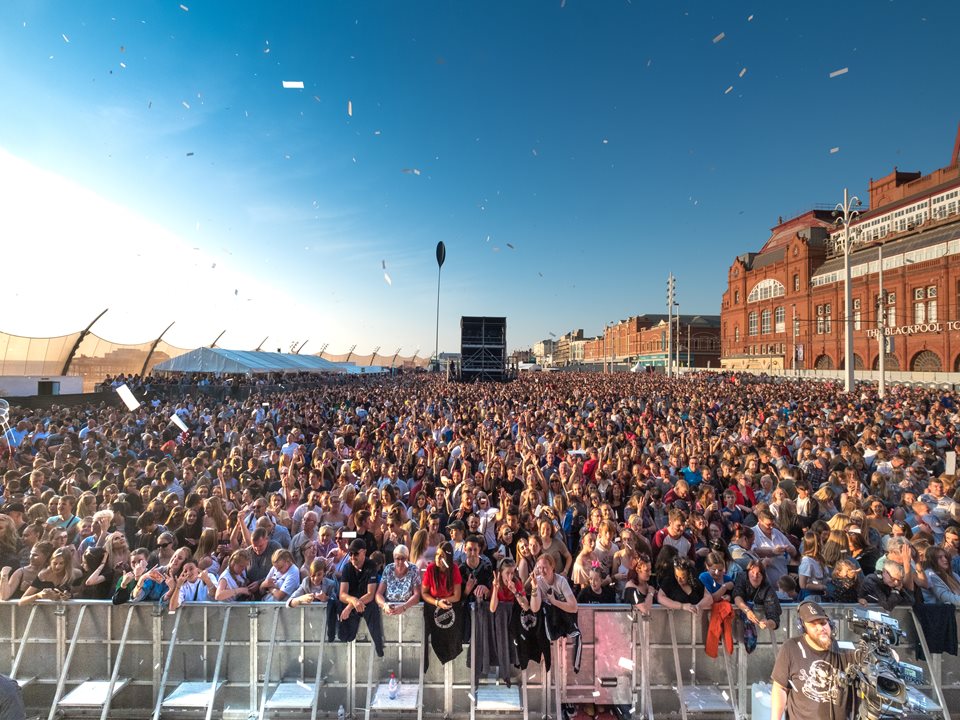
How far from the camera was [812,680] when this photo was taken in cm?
311

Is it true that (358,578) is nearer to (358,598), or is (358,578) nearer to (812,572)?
(358,598)

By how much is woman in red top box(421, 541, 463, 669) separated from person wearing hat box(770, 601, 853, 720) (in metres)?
2.42

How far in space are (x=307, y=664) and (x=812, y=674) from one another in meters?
4.04

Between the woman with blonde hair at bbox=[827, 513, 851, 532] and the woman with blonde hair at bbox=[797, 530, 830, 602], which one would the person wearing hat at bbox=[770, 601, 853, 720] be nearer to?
the woman with blonde hair at bbox=[797, 530, 830, 602]

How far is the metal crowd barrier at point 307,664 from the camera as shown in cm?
444

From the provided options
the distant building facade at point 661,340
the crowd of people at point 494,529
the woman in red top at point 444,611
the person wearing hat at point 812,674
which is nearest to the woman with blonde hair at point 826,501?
the crowd of people at point 494,529

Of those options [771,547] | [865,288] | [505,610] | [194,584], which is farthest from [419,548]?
[865,288]

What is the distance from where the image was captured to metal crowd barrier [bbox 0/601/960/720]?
444 cm

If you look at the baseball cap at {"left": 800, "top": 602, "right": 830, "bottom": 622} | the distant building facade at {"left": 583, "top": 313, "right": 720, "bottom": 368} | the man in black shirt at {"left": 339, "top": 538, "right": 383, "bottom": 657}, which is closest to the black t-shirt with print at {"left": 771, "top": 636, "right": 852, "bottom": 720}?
the baseball cap at {"left": 800, "top": 602, "right": 830, "bottom": 622}

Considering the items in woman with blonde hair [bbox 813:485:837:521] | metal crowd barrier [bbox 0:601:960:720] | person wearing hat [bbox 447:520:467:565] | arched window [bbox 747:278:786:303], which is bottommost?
metal crowd barrier [bbox 0:601:960:720]

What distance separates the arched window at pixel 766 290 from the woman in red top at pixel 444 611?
6772 centimetres

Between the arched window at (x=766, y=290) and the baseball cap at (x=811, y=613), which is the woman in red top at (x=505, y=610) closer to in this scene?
the baseball cap at (x=811, y=613)

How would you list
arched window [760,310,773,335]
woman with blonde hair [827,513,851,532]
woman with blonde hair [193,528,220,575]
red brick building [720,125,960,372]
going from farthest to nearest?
arched window [760,310,773,335] < red brick building [720,125,960,372] < woman with blonde hair [827,513,851,532] < woman with blonde hair [193,528,220,575]

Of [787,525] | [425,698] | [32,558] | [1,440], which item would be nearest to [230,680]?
[425,698]
